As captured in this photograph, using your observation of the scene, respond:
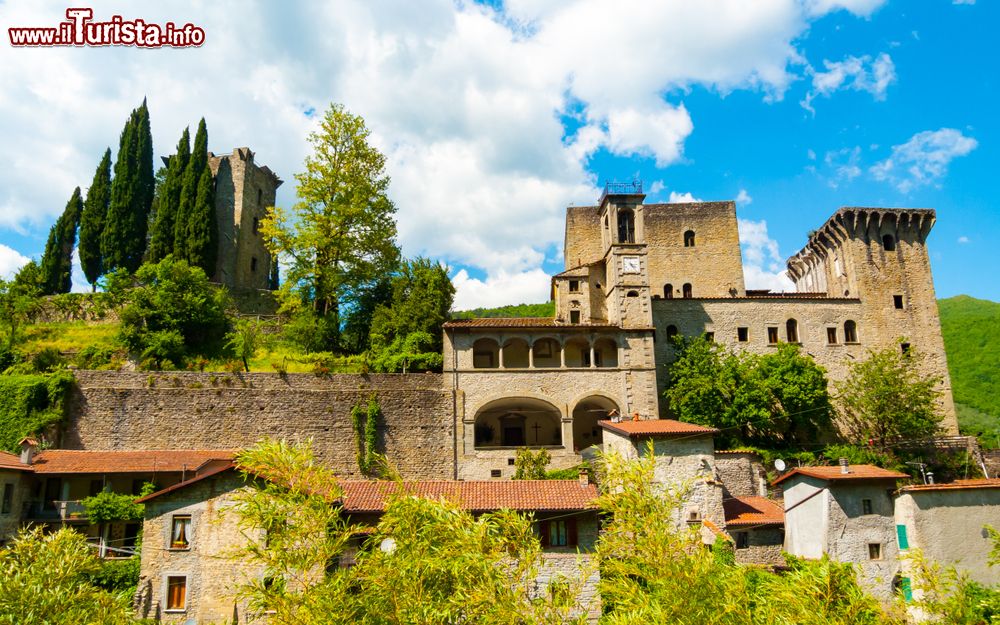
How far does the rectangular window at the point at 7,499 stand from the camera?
22955 millimetres

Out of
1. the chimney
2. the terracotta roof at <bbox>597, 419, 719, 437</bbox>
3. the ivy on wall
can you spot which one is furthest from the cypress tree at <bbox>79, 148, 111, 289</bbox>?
the terracotta roof at <bbox>597, 419, 719, 437</bbox>

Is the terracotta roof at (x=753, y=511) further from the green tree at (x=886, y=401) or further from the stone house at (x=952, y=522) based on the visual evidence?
the green tree at (x=886, y=401)

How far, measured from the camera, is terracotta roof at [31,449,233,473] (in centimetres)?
2427

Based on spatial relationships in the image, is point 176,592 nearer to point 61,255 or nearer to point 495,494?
point 495,494

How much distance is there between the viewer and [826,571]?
11.0 m

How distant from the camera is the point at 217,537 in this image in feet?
66.1

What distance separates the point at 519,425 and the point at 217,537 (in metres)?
17.1

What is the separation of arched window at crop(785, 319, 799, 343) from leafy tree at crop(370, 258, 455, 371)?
737 inches

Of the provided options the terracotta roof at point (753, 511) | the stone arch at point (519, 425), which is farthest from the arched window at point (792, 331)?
the stone arch at point (519, 425)

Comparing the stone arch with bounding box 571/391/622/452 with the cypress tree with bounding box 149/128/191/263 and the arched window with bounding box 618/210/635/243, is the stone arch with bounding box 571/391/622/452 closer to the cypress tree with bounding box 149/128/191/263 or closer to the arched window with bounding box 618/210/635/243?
A: the arched window with bounding box 618/210/635/243

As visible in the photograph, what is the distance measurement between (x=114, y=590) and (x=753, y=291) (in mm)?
36363

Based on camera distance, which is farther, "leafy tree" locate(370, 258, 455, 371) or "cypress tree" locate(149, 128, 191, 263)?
"cypress tree" locate(149, 128, 191, 263)

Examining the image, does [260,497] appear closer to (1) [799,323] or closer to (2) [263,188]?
(1) [799,323]

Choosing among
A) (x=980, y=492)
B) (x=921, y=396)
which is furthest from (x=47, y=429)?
(x=921, y=396)
